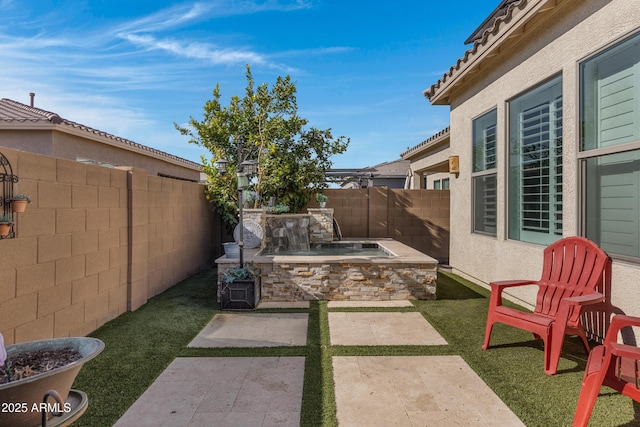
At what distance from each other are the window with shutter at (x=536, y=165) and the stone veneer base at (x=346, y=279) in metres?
1.53

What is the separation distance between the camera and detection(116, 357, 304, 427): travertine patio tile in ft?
8.50

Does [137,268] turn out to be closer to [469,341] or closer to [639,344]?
[469,341]

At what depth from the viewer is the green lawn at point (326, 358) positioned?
2.69 m

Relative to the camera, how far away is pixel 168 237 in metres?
6.66

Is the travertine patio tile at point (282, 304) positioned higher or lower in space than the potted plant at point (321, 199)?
lower

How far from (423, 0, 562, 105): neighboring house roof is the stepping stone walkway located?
4.23 metres

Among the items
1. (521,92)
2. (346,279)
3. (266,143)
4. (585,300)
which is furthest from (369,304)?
(266,143)

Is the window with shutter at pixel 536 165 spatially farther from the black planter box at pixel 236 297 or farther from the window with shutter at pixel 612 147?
the black planter box at pixel 236 297

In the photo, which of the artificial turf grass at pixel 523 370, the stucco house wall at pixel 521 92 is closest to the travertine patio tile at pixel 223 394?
the artificial turf grass at pixel 523 370

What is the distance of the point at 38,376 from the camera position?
160cm

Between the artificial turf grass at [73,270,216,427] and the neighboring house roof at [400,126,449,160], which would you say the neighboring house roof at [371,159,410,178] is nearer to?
the neighboring house roof at [400,126,449,160]

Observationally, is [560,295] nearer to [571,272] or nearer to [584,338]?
[571,272]

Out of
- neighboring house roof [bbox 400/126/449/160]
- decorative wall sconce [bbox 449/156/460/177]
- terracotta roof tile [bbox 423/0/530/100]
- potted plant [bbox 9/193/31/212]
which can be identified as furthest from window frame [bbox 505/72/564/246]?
potted plant [bbox 9/193/31/212]

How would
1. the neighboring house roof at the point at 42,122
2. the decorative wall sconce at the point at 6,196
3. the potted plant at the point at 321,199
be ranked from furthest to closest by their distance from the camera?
the potted plant at the point at 321,199 → the neighboring house roof at the point at 42,122 → the decorative wall sconce at the point at 6,196
